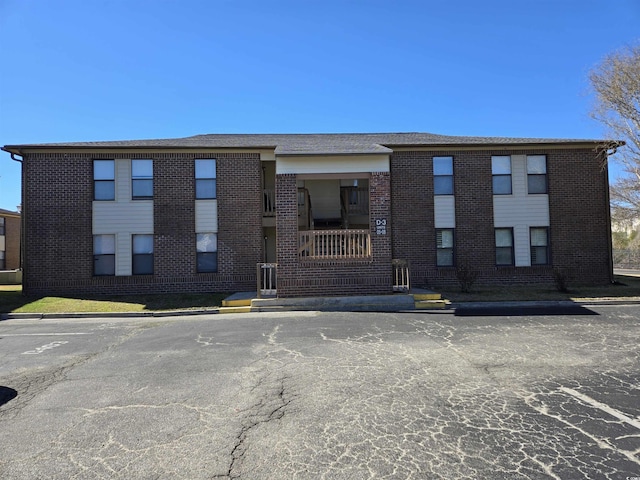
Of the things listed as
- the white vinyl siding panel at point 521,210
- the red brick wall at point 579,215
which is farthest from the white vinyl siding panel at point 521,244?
the red brick wall at point 579,215

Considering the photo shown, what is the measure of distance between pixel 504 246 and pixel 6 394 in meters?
15.8

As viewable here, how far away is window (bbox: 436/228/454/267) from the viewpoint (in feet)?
51.3

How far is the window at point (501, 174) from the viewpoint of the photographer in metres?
15.8

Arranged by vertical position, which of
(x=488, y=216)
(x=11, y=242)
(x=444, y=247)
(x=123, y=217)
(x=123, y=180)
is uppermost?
(x=123, y=180)

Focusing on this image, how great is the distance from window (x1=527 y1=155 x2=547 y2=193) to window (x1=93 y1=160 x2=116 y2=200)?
16.5 m

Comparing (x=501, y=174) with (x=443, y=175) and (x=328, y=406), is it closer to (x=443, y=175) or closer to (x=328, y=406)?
(x=443, y=175)

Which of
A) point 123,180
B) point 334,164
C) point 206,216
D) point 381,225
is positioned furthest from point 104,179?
point 381,225

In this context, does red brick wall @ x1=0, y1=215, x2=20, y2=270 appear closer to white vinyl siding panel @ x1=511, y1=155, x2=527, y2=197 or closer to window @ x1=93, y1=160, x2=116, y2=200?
window @ x1=93, y1=160, x2=116, y2=200

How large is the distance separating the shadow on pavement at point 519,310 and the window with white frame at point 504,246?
4.74 m

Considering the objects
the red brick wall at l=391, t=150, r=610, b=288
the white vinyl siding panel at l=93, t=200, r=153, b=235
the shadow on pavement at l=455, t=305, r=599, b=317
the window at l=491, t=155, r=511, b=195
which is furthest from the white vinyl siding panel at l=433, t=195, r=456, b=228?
the white vinyl siding panel at l=93, t=200, r=153, b=235

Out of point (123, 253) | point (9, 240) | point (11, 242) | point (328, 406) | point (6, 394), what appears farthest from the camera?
point (11, 242)

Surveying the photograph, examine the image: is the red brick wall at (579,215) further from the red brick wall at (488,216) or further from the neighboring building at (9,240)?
the neighboring building at (9,240)

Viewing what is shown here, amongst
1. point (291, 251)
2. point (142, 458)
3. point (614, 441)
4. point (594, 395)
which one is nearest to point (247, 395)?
point (142, 458)

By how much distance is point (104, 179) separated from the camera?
49.7 ft
